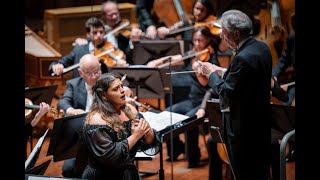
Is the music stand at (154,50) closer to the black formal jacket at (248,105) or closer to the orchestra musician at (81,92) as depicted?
the orchestra musician at (81,92)

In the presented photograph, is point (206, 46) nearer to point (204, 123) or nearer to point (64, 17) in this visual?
point (204, 123)

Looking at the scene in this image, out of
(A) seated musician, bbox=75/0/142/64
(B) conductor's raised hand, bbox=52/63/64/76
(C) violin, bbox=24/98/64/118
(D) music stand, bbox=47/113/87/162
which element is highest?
(A) seated musician, bbox=75/0/142/64

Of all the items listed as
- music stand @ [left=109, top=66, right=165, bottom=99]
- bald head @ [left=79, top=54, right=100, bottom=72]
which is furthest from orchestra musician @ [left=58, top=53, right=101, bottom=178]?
music stand @ [left=109, top=66, right=165, bottom=99]

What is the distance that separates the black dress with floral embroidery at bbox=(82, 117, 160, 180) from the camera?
169 inches

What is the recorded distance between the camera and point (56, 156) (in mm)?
4895

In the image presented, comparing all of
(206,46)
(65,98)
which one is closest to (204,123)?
(206,46)

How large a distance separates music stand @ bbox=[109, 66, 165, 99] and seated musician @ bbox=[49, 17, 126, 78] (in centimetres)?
35

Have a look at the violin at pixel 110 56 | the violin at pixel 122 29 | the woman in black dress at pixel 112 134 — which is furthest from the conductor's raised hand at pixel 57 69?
the woman in black dress at pixel 112 134

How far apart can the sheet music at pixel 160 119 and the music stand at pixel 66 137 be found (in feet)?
1.53

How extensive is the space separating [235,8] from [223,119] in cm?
69

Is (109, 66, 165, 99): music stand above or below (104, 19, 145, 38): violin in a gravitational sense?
below

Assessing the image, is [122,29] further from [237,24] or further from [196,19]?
[237,24]

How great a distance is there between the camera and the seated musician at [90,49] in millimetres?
6107

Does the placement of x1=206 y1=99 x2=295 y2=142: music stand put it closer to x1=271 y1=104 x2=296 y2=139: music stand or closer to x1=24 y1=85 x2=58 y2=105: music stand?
x1=271 y1=104 x2=296 y2=139: music stand
